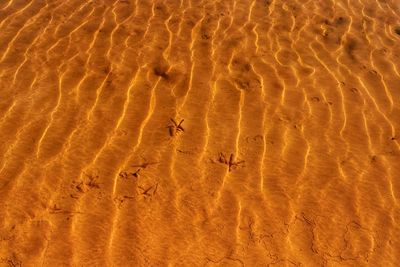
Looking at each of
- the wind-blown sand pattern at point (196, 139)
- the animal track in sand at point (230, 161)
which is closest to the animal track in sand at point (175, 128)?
Result: the wind-blown sand pattern at point (196, 139)

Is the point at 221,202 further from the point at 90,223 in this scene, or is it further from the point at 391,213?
the point at 391,213

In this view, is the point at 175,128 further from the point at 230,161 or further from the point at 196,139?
the point at 230,161

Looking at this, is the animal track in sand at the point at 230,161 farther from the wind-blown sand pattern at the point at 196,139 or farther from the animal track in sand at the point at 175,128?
the animal track in sand at the point at 175,128

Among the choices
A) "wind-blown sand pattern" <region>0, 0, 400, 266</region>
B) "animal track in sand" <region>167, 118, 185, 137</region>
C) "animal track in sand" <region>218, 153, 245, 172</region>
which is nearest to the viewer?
"wind-blown sand pattern" <region>0, 0, 400, 266</region>

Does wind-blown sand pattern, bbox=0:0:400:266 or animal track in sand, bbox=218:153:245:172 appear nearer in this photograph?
wind-blown sand pattern, bbox=0:0:400:266

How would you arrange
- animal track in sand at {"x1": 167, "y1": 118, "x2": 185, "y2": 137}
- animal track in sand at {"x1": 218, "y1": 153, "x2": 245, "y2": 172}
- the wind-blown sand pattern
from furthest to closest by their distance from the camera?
1. animal track in sand at {"x1": 167, "y1": 118, "x2": 185, "y2": 137}
2. animal track in sand at {"x1": 218, "y1": 153, "x2": 245, "y2": 172}
3. the wind-blown sand pattern

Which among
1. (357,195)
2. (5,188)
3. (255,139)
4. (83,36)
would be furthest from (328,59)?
(5,188)

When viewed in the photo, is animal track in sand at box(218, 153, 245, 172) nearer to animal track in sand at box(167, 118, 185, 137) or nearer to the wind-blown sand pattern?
the wind-blown sand pattern

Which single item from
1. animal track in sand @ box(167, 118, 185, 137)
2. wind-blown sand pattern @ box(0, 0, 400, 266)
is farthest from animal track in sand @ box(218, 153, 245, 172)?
animal track in sand @ box(167, 118, 185, 137)

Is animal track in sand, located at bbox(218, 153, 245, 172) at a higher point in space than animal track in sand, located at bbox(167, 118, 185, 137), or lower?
higher

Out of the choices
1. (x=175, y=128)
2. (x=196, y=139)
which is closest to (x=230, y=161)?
(x=196, y=139)
